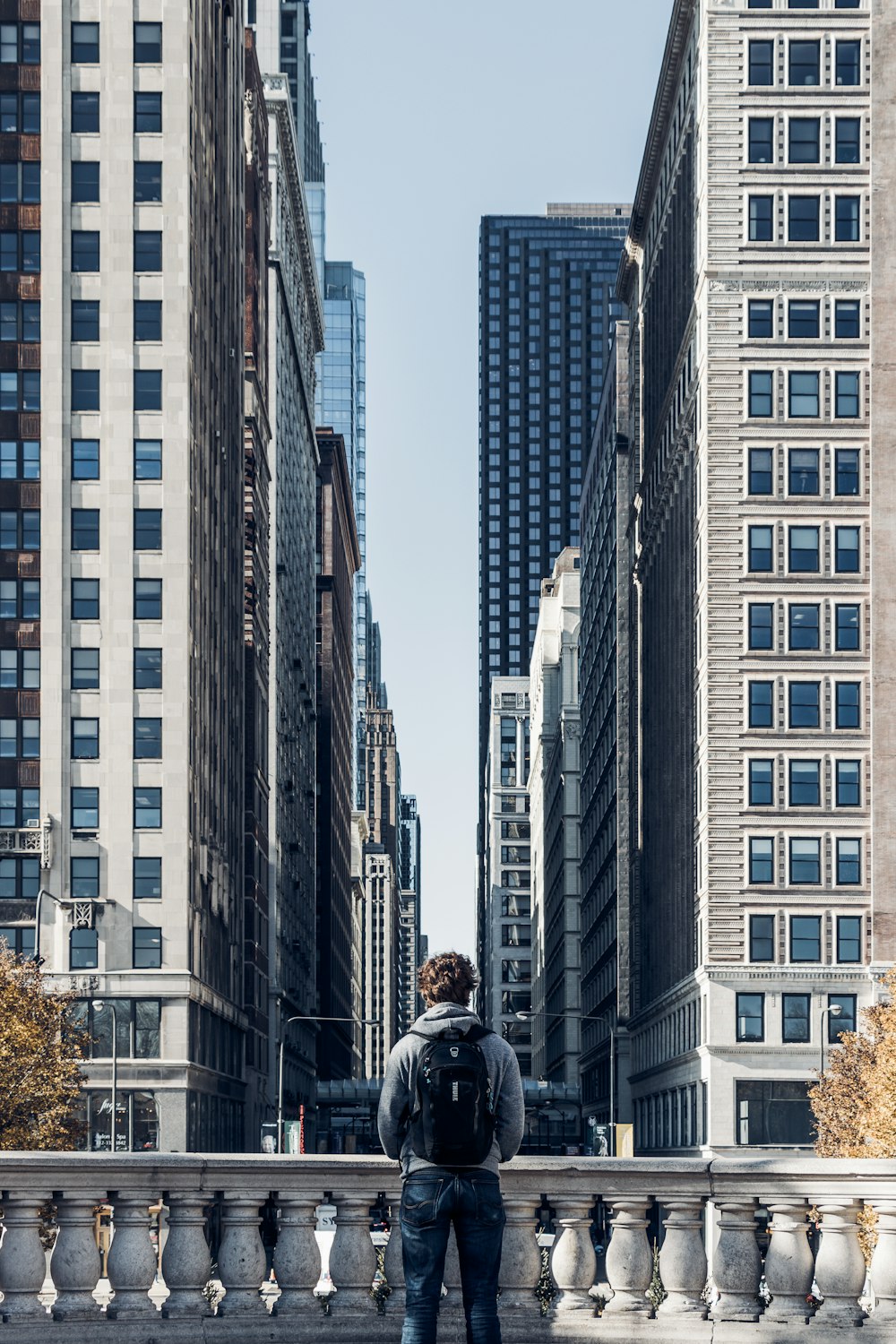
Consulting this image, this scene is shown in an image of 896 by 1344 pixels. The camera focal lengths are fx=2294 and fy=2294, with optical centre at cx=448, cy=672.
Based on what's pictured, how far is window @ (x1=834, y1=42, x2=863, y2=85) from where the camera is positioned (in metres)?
102

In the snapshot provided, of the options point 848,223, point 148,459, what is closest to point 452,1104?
point 148,459

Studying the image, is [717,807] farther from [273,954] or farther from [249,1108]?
[273,954]

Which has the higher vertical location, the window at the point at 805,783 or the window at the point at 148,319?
the window at the point at 148,319

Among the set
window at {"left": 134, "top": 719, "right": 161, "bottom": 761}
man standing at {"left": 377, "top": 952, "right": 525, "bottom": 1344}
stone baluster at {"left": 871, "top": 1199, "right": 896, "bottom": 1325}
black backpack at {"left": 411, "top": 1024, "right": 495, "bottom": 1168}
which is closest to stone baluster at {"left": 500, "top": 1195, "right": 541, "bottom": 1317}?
man standing at {"left": 377, "top": 952, "right": 525, "bottom": 1344}

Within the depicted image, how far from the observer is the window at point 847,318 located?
102000mm

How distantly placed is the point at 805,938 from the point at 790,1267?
8456 cm

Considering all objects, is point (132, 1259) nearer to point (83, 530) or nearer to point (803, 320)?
point (83, 530)

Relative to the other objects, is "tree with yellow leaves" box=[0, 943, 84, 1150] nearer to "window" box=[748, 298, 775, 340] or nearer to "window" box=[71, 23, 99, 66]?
"window" box=[71, 23, 99, 66]

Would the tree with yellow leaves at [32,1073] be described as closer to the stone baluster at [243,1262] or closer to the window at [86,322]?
the window at [86,322]

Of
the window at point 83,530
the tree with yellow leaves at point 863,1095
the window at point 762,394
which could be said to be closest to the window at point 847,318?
the window at point 762,394

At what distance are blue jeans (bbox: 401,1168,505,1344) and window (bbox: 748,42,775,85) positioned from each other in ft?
314

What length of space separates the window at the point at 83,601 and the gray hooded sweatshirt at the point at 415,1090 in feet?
262

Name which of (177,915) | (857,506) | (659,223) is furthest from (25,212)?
(659,223)

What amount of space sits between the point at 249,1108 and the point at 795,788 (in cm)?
3986
